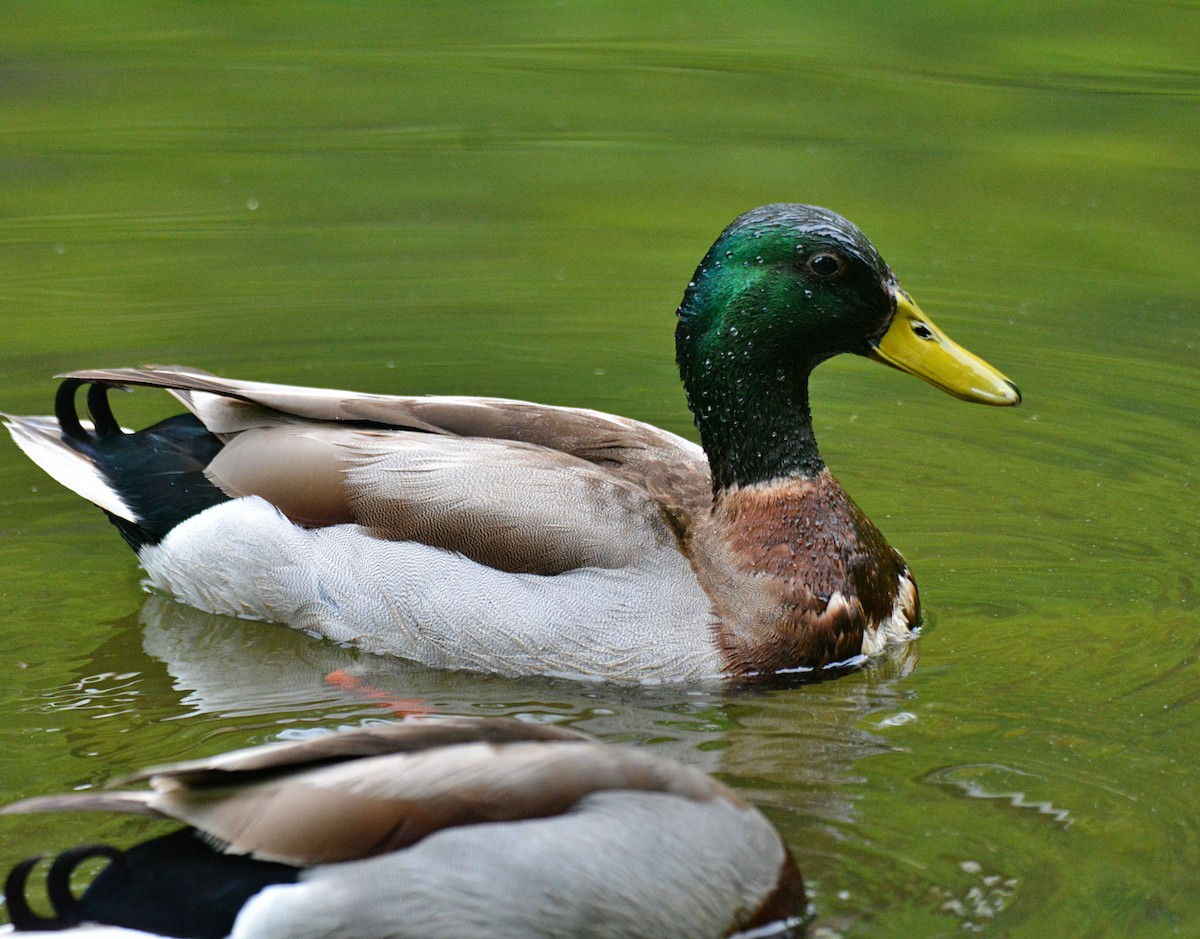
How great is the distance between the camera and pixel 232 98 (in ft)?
43.1

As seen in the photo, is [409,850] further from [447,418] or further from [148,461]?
[148,461]

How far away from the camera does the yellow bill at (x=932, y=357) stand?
7.01 metres

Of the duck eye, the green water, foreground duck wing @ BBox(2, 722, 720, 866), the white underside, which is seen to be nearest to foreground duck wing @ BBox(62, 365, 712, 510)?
the white underside

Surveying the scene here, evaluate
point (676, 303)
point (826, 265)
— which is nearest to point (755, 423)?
point (826, 265)

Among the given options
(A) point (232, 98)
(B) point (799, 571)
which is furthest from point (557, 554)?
(A) point (232, 98)

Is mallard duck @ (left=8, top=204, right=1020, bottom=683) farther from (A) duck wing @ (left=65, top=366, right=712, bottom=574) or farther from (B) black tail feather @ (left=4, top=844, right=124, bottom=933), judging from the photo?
(B) black tail feather @ (left=4, top=844, right=124, bottom=933)

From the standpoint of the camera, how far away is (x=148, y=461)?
7.30 m

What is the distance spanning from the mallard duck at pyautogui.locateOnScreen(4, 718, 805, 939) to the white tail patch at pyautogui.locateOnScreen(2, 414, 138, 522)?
9.84ft

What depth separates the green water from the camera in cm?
574

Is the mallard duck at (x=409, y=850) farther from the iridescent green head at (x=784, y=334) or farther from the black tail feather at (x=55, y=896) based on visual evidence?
the iridescent green head at (x=784, y=334)

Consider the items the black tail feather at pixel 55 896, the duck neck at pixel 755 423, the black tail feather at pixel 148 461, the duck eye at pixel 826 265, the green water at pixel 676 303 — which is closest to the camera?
the black tail feather at pixel 55 896

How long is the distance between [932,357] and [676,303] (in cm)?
325

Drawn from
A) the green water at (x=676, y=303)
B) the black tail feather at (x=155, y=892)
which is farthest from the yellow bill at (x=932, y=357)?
the black tail feather at (x=155, y=892)

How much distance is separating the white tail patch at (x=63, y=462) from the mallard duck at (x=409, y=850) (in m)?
3.00
